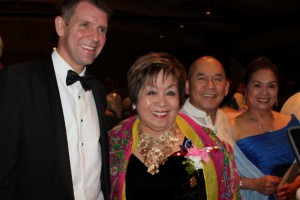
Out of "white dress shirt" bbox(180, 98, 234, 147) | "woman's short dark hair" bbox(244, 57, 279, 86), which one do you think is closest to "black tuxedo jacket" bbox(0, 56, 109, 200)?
"white dress shirt" bbox(180, 98, 234, 147)

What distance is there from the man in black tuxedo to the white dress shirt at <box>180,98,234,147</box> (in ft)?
2.58

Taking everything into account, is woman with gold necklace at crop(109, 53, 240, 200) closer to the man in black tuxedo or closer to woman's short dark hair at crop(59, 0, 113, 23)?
the man in black tuxedo

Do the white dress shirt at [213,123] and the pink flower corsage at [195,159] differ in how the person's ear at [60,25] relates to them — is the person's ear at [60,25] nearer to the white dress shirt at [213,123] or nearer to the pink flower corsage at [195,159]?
the pink flower corsage at [195,159]

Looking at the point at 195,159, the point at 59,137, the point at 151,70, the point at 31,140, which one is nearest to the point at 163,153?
the point at 195,159

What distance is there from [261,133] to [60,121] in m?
1.49

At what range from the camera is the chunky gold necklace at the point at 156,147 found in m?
1.96

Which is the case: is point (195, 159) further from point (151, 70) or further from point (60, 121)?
point (60, 121)

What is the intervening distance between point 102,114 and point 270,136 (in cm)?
123

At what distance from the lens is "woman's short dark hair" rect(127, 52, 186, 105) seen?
196 cm

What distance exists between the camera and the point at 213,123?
2566 mm

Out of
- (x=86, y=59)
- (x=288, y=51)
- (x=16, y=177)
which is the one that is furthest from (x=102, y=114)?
(x=288, y=51)

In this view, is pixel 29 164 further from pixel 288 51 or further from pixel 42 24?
pixel 42 24

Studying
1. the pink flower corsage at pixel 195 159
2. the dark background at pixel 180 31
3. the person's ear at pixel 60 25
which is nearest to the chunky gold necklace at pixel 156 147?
the pink flower corsage at pixel 195 159

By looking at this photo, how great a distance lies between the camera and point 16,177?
166 centimetres
